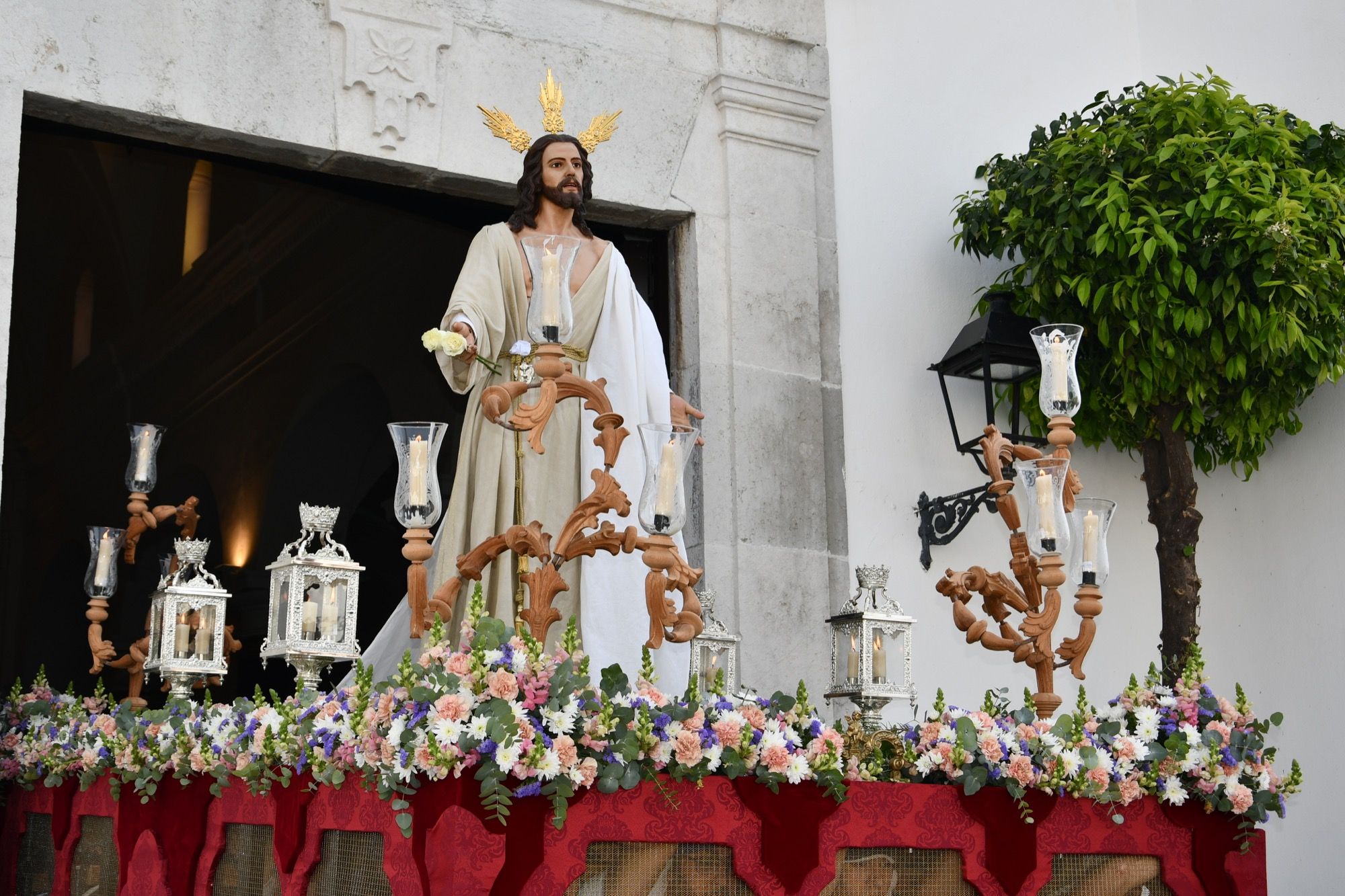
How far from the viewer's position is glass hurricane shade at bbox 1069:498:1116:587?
3.64 metres

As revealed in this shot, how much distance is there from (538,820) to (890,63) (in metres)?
4.07

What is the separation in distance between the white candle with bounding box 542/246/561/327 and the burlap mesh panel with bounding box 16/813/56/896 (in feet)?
6.59

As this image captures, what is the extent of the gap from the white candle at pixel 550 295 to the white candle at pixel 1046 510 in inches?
42.9

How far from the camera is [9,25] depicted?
4.82 m

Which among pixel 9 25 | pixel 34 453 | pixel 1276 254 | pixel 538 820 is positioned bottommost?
pixel 538 820

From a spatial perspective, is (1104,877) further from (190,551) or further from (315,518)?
(190,551)

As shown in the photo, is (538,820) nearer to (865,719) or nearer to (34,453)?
(865,719)

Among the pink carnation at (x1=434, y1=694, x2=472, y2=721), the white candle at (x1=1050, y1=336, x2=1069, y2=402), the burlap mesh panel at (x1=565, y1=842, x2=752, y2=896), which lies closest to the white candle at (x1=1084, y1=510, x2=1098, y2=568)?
the white candle at (x1=1050, y1=336, x2=1069, y2=402)

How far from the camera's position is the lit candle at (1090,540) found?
12.0 feet

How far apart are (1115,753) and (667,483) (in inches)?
43.6

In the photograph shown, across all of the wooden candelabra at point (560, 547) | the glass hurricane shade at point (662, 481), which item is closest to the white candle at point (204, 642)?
the wooden candelabra at point (560, 547)

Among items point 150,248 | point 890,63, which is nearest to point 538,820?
point 150,248

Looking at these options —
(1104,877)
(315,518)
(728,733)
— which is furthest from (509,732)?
(1104,877)

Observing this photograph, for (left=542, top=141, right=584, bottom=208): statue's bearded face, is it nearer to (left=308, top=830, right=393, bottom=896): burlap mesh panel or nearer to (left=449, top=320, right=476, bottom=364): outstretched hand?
(left=449, top=320, right=476, bottom=364): outstretched hand
